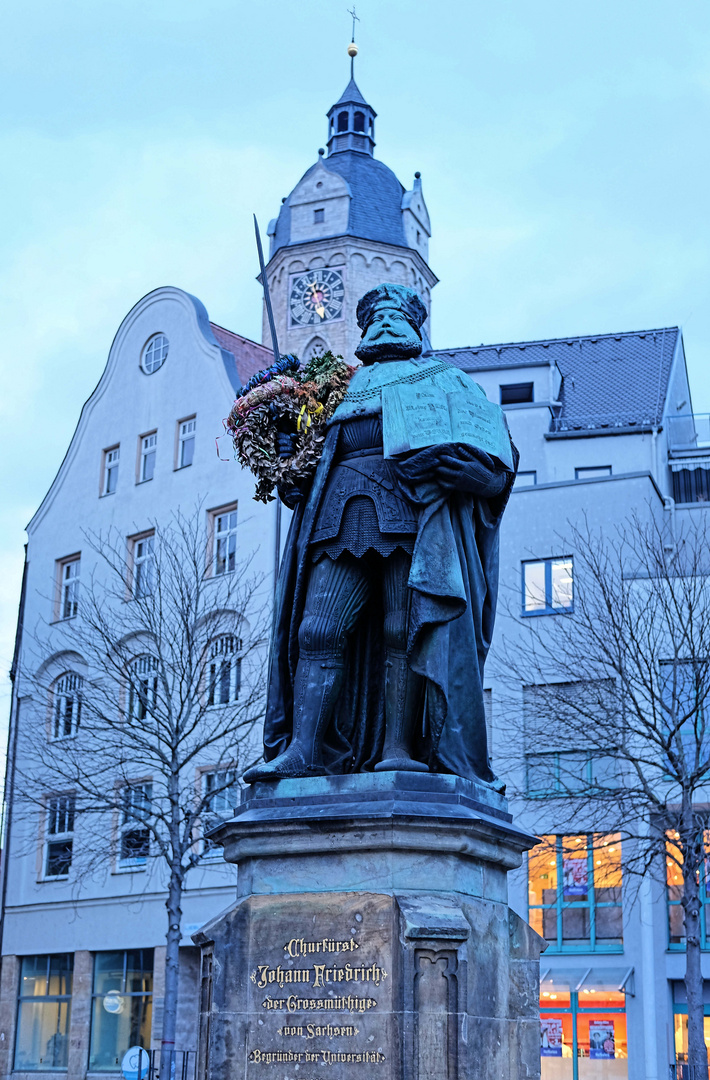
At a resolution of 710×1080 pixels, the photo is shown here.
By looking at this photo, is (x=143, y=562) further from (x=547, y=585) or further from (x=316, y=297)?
(x=316, y=297)

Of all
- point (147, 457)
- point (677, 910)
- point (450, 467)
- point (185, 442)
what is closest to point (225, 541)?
point (185, 442)

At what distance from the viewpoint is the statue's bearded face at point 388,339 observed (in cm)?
736

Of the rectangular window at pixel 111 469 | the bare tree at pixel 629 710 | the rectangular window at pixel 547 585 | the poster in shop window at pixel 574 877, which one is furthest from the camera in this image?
the rectangular window at pixel 111 469

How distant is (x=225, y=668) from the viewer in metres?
25.8

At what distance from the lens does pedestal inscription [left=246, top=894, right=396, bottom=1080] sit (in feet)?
19.3

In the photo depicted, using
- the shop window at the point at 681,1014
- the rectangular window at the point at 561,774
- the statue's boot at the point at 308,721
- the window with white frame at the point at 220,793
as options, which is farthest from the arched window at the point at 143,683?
the statue's boot at the point at 308,721

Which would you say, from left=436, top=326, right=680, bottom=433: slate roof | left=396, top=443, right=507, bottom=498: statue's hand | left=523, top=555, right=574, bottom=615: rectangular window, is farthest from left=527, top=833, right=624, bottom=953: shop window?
left=396, top=443, right=507, bottom=498: statue's hand

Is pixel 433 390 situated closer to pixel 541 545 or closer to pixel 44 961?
pixel 541 545

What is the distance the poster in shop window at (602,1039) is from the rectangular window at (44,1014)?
40.8ft

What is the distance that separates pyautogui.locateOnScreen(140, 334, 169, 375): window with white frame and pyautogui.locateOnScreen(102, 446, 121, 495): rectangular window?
2.14 metres

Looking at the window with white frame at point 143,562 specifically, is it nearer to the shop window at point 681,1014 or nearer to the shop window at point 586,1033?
the shop window at point 586,1033

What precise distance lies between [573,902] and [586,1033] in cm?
227

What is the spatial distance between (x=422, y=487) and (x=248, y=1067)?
8.60ft

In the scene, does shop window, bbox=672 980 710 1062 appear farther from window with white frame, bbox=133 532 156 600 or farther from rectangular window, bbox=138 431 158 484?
rectangular window, bbox=138 431 158 484
